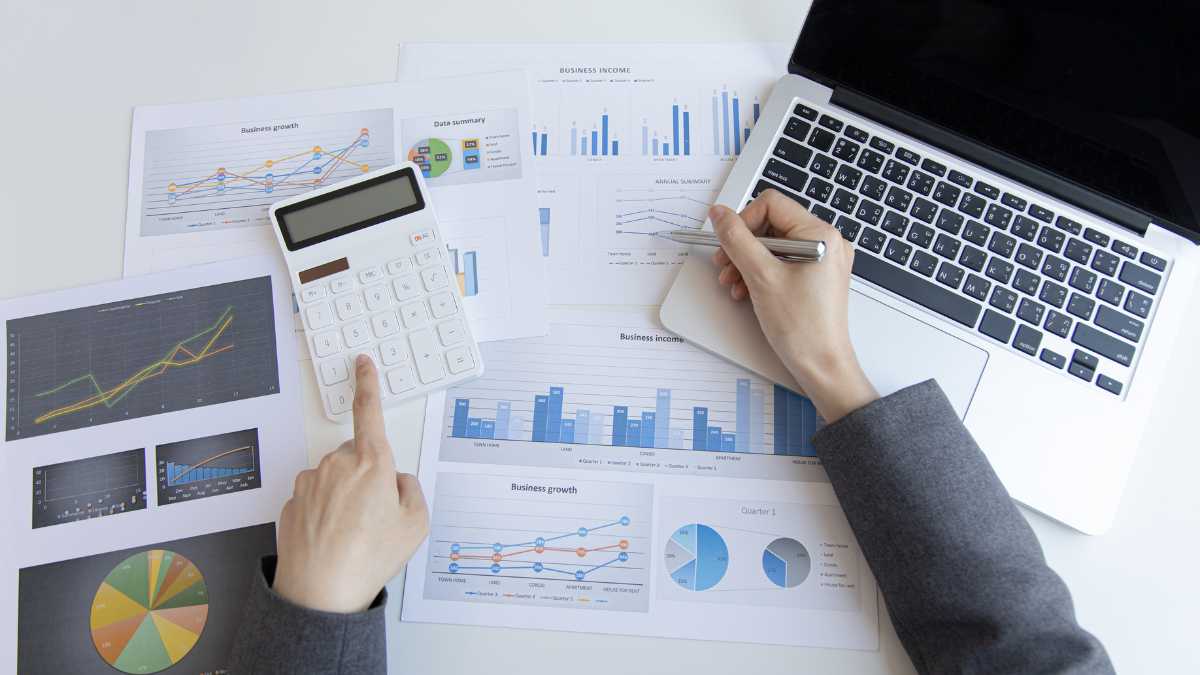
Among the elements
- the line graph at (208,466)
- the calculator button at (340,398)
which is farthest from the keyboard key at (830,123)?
the line graph at (208,466)

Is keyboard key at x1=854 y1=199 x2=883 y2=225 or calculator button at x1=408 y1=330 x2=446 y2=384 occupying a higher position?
keyboard key at x1=854 y1=199 x2=883 y2=225

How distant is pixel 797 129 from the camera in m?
0.78

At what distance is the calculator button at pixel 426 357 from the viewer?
0.73m

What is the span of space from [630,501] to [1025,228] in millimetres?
463

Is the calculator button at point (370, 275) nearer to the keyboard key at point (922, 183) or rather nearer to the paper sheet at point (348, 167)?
the paper sheet at point (348, 167)

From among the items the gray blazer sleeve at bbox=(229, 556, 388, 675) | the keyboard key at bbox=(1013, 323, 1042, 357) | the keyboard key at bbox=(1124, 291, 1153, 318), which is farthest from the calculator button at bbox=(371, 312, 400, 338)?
the keyboard key at bbox=(1124, 291, 1153, 318)

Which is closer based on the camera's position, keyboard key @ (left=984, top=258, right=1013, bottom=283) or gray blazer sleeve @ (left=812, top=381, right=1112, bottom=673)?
gray blazer sleeve @ (left=812, top=381, right=1112, bottom=673)

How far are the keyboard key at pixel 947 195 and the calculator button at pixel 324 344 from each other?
60 cm

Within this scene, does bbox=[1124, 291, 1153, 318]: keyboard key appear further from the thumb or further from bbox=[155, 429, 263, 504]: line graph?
bbox=[155, 429, 263, 504]: line graph

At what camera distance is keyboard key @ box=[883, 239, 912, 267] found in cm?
73


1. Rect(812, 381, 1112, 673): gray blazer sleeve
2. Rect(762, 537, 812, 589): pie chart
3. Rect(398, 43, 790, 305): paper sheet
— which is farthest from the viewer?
Rect(398, 43, 790, 305): paper sheet

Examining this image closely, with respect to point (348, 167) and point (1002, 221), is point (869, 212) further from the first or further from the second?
point (348, 167)

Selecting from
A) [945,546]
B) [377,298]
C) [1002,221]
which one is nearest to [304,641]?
[377,298]

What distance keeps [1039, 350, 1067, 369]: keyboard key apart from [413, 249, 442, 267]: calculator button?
0.58 metres
